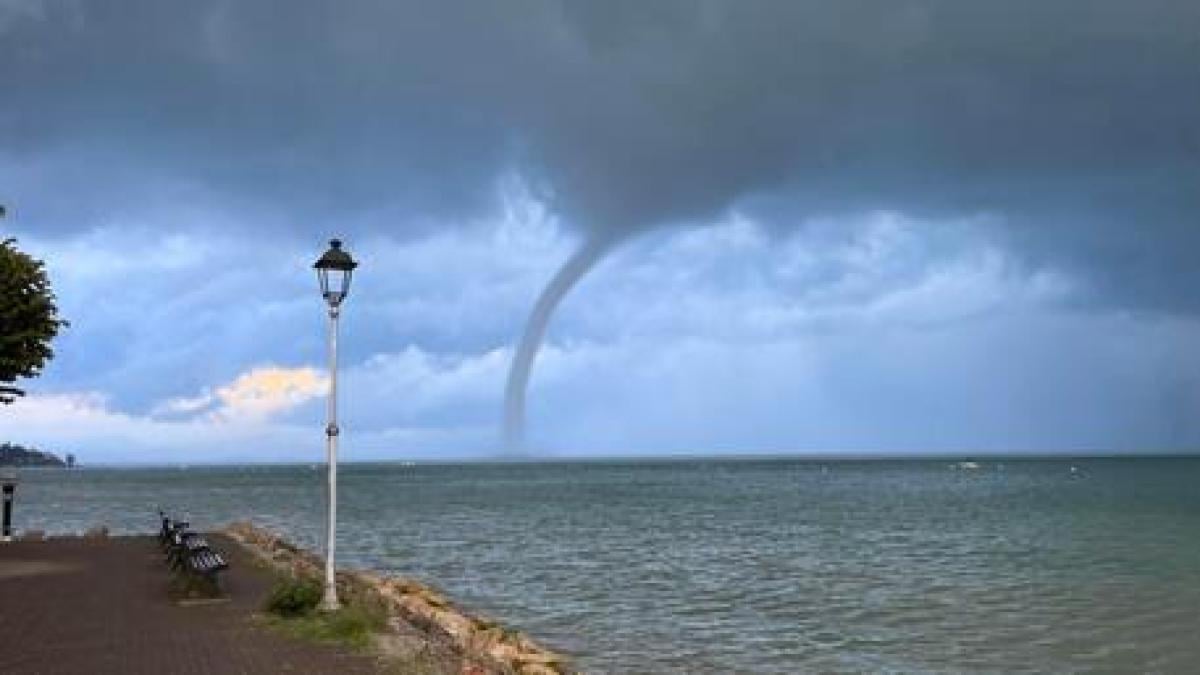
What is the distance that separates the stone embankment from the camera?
1786cm

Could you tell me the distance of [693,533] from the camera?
189 ft

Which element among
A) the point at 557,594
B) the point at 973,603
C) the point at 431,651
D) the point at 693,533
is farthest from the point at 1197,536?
the point at 431,651

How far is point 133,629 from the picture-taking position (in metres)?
17.3

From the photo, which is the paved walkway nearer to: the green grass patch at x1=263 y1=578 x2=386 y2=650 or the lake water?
the green grass patch at x1=263 y1=578 x2=386 y2=650

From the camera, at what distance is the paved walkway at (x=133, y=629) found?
14.3 metres

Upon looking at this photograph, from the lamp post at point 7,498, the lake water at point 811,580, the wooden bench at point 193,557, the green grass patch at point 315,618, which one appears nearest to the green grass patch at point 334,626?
the green grass patch at point 315,618

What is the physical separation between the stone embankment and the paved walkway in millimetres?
1959

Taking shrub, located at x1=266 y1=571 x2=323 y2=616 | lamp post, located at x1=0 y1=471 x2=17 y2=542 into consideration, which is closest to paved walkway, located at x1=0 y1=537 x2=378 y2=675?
shrub, located at x1=266 y1=571 x2=323 y2=616

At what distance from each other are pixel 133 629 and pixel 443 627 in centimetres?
558

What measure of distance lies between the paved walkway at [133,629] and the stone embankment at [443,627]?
196 cm

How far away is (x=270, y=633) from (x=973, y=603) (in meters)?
19.7

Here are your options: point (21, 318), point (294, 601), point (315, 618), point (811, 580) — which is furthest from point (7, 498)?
point (811, 580)

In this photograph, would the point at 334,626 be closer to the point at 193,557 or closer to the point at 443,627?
the point at 443,627

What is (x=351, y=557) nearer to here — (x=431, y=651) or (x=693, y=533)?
(x=693, y=533)
